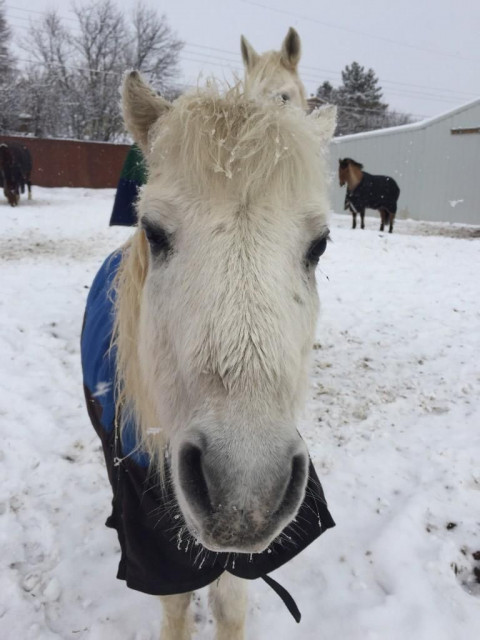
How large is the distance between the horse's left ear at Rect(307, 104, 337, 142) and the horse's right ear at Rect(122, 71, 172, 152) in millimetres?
632

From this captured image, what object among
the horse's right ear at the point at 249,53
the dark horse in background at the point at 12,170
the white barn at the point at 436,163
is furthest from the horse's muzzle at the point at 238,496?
the white barn at the point at 436,163

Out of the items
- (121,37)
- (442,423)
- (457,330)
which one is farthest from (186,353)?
(121,37)

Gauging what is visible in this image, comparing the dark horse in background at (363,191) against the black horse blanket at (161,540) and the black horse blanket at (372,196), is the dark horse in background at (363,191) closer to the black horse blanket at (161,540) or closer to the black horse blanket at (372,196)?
the black horse blanket at (372,196)

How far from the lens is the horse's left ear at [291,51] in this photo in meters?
4.43

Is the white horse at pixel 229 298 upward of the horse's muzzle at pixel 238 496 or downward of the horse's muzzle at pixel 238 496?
upward

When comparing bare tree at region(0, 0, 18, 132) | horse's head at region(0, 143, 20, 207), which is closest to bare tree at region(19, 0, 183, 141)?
bare tree at region(0, 0, 18, 132)

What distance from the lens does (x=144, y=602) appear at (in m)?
2.24

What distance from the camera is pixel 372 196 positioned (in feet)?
51.4

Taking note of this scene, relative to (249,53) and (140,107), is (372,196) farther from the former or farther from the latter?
(140,107)

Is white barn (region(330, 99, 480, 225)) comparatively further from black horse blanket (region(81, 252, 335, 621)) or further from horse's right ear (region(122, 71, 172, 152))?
black horse blanket (region(81, 252, 335, 621))

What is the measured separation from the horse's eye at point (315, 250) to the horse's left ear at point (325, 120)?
564 millimetres

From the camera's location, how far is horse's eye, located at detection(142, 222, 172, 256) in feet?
4.39

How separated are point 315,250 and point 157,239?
21.7 inches

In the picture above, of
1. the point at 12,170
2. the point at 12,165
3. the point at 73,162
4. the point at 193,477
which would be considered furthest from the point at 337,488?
the point at 73,162
